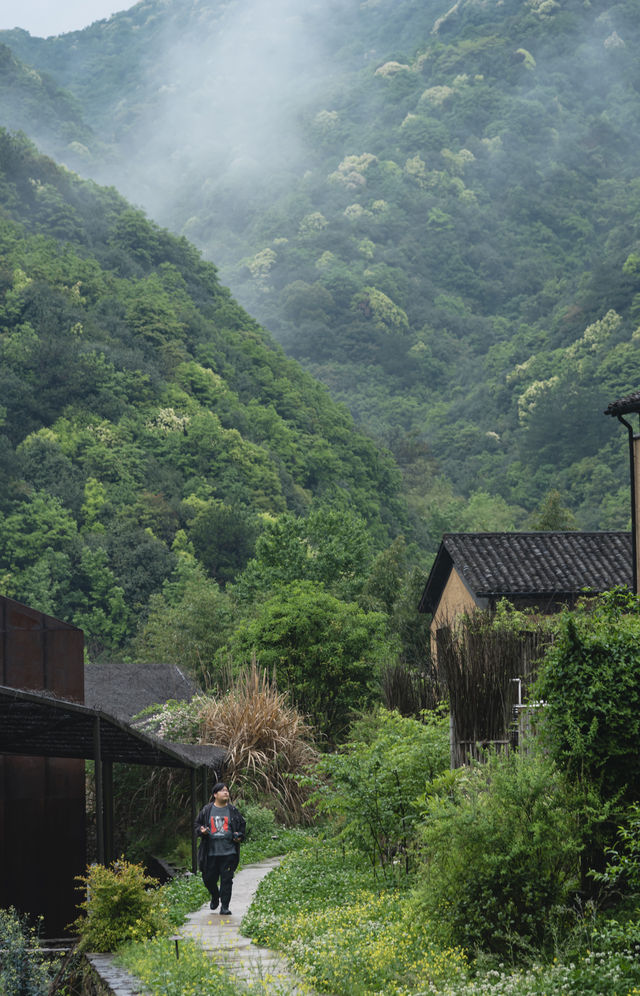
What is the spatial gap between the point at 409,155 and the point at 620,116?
26.3 meters

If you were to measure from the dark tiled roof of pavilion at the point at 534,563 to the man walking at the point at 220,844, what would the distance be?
17.2 meters

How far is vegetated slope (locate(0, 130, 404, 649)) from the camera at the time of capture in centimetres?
6362

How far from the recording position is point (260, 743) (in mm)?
21375

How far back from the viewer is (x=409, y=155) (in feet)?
480

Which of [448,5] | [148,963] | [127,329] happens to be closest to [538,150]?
[448,5]

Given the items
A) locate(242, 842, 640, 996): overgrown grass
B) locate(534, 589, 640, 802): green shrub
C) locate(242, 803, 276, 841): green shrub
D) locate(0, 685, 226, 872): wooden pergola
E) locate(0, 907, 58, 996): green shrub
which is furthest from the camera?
locate(242, 803, 276, 841): green shrub

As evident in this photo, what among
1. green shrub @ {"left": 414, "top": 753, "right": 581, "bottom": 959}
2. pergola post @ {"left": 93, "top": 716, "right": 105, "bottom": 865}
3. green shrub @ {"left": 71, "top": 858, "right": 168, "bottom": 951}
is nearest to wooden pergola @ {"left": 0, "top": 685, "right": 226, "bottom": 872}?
pergola post @ {"left": 93, "top": 716, "right": 105, "bottom": 865}

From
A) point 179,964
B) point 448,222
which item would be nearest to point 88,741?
point 179,964

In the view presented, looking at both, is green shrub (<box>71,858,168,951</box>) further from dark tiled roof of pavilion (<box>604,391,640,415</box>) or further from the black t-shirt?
dark tiled roof of pavilion (<box>604,391,640,415</box>)

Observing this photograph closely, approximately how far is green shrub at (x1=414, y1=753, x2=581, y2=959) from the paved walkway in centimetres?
130

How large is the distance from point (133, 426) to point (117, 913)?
6304 cm

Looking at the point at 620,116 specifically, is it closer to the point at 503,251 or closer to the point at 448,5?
the point at 503,251

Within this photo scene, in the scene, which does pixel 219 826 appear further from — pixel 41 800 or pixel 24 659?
pixel 41 800

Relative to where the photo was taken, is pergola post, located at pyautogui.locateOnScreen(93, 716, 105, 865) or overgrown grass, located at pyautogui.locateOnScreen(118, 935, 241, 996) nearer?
overgrown grass, located at pyautogui.locateOnScreen(118, 935, 241, 996)
